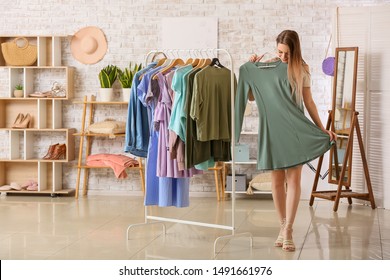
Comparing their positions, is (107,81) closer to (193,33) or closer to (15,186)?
(193,33)

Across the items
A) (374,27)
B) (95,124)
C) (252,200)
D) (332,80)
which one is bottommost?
(252,200)

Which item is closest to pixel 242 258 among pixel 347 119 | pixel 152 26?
pixel 347 119

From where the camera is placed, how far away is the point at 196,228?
6.96m

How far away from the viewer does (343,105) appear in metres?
8.36

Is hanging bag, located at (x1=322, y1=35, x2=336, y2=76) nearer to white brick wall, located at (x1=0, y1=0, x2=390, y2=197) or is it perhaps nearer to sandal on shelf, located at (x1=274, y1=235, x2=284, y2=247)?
white brick wall, located at (x1=0, y1=0, x2=390, y2=197)

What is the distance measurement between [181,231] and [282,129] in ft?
5.14

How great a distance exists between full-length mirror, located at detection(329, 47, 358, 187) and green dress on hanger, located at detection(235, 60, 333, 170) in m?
2.48

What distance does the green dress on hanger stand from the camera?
5781mm

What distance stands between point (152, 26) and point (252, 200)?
250 cm

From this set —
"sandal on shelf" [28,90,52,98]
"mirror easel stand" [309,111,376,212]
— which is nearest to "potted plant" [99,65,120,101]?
Result: "sandal on shelf" [28,90,52,98]

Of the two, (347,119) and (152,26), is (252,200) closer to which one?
(347,119)

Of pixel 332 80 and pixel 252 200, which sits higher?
pixel 332 80

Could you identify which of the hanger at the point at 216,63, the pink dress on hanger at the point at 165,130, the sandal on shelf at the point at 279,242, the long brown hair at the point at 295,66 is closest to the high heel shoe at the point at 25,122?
the pink dress on hanger at the point at 165,130

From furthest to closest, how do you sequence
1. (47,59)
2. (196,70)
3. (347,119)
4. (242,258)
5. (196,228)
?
1. (47,59)
2. (347,119)
3. (196,228)
4. (196,70)
5. (242,258)
